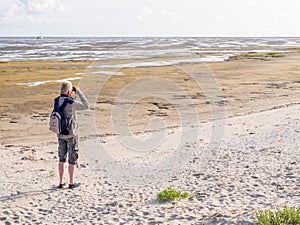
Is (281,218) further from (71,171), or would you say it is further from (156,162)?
(156,162)

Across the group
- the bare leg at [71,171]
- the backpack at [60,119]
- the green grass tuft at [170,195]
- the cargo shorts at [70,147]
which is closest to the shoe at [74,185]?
the bare leg at [71,171]

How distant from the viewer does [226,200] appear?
6.50 m

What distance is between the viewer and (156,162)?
371 inches

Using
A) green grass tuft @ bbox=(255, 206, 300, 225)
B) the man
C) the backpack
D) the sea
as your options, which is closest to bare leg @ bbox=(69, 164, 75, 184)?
the man

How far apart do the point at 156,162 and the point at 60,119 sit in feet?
10.4

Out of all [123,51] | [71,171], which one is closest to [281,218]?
[71,171]

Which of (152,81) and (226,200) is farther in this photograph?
(152,81)

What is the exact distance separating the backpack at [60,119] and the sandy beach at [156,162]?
1201 mm

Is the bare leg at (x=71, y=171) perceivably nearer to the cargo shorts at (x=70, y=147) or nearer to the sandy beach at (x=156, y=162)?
the cargo shorts at (x=70, y=147)

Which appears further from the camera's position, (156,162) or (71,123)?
(156,162)

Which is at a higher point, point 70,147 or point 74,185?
point 70,147

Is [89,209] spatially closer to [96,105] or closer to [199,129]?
[199,129]

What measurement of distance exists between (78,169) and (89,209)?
2.46 metres

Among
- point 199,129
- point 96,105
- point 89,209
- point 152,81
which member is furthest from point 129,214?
point 152,81
